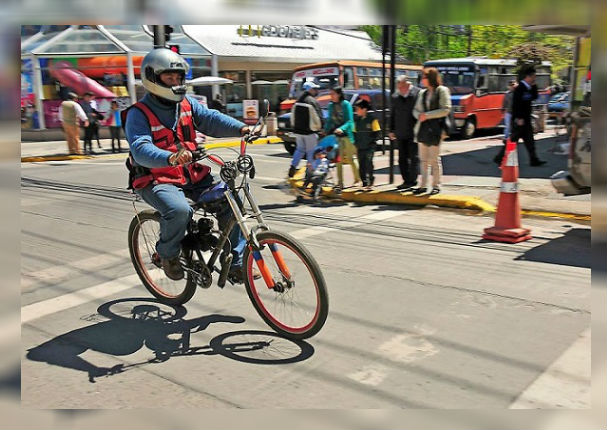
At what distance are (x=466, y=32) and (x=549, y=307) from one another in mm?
19272

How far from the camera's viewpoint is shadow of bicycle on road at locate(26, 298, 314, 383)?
396cm

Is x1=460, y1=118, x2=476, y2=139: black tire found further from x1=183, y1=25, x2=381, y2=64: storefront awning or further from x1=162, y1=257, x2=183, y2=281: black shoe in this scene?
x1=162, y1=257, x2=183, y2=281: black shoe

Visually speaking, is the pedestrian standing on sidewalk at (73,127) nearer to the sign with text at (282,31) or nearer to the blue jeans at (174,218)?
the sign with text at (282,31)

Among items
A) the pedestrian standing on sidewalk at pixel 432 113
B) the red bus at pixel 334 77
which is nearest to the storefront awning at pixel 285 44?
the red bus at pixel 334 77

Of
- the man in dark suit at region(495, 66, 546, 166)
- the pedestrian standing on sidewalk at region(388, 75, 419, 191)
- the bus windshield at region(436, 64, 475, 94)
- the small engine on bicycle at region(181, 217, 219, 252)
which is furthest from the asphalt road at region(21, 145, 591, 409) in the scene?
the bus windshield at region(436, 64, 475, 94)

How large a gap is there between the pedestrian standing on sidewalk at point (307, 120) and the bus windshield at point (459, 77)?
9885 millimetres

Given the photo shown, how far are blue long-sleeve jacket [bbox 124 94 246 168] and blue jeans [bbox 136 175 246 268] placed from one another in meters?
0.27

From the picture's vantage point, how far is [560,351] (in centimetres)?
388

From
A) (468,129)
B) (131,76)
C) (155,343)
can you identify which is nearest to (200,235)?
(155,343)

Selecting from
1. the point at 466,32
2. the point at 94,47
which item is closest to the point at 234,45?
the point at 94,47

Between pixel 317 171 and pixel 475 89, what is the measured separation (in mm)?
10527

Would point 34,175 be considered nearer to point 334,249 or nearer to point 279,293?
point 334,249

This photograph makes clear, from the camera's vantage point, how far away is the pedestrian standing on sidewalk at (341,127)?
1001 centimetres

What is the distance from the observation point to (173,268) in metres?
4.61
